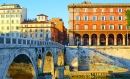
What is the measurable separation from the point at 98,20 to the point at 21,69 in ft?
198

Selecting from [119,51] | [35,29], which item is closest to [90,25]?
[119,51]

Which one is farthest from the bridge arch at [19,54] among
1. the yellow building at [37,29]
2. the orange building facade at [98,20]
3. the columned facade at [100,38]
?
the yellow building at [37,29]

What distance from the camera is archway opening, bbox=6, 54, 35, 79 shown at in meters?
29.6

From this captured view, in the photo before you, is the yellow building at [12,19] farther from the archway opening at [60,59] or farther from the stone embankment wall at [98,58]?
the archway opening at [60,59]

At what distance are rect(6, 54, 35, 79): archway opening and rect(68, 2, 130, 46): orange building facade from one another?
5661cm

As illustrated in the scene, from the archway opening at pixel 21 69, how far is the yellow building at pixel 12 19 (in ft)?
224

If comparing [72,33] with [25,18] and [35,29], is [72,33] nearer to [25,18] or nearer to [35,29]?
[35,29]

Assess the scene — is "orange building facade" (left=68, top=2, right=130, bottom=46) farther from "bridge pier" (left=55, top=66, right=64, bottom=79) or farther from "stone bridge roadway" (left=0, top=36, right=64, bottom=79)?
"stone bridge roadway" (left=0, top=36, right=64, bottom=79)

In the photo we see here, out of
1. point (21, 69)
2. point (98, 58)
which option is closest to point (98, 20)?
point (98, 58)

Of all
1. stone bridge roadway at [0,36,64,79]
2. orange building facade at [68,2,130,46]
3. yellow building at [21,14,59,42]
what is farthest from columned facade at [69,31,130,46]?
stone bridge roadway at [0,36,64,79]

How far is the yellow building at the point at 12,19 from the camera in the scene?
98.1m

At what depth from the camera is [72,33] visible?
88062 mm

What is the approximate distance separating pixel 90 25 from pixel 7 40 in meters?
67.4

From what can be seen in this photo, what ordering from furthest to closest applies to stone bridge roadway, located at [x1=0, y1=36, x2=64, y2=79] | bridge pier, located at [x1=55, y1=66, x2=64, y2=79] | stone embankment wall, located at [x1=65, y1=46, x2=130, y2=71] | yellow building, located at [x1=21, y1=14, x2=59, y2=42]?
yellow building, located at [x1=21, y1=14, x2=59, y2=42] → stone embankment wall, located at [x1=65, y1=46, x2=130, y2=71] → bridge pier, located at [x1=55, y1=66, x2=64, y2=79] → stone bridge roadway, located at [x1=0, y1=36, x2=64, y2=79]
